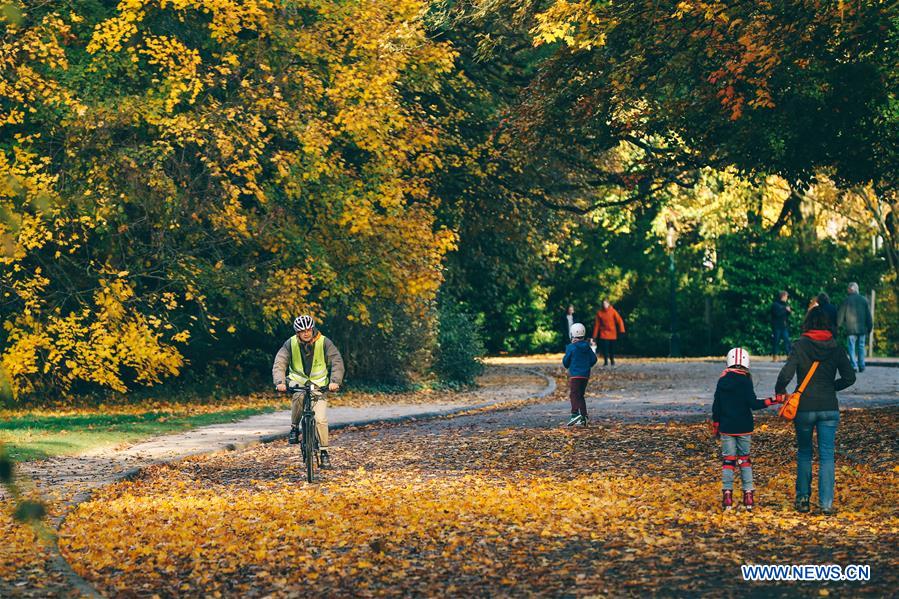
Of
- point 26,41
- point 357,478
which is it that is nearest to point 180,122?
point 26,41

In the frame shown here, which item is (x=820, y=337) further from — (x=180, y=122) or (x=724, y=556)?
(x=180, y=122)

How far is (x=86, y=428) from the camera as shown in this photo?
1928 centimetres

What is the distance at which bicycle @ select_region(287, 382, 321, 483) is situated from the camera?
13.0 metres

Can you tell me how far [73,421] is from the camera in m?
20.7

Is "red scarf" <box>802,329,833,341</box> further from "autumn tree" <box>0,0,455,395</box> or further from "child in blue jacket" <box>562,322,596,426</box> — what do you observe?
"autumn tree" <box>0,0,455,395</box>

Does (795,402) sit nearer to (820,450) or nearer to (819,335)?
(820,450)

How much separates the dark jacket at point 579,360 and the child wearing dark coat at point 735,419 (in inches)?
303

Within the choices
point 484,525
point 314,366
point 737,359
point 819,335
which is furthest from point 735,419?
point 314,366

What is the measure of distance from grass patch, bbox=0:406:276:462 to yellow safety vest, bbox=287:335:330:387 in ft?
13.0

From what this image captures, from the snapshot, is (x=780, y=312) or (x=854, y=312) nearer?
(x=854, y=312)

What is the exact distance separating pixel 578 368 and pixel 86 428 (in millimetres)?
7538

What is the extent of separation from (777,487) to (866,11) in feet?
19.5

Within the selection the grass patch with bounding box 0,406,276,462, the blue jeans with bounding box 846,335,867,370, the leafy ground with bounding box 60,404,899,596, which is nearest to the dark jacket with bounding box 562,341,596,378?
the leafy ground with bounding box 60,404,899,596

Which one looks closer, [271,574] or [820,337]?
[271,574]
